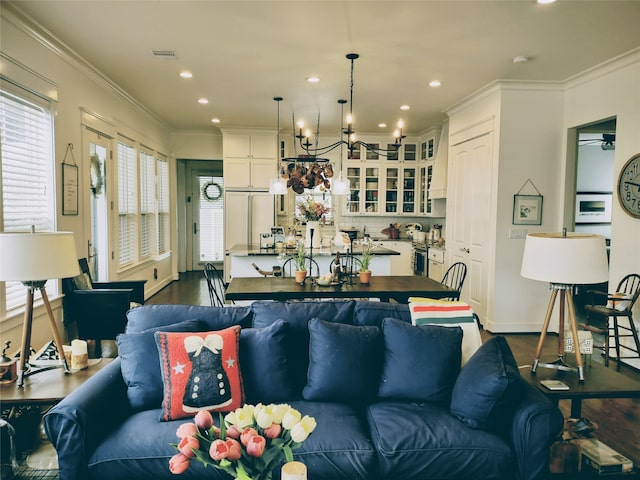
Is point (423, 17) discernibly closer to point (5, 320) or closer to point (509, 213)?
point (509, 213)

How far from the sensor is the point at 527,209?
201 inches

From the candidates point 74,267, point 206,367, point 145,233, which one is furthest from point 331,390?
point 145,233

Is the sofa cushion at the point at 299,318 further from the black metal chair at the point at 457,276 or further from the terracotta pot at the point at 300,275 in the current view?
the black metal chair at the point at 457,276

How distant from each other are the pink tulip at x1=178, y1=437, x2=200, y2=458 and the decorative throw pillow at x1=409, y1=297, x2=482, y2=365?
5.40 feet

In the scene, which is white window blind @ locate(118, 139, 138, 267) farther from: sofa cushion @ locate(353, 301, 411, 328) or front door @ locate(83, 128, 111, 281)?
sofa cushion @ locate(353, 301, 411, 328)

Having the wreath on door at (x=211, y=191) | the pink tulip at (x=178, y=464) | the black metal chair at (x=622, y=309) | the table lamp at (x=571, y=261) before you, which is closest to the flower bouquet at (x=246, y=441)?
the pink tulip at (x=178, y=464)

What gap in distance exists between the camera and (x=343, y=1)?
301cm

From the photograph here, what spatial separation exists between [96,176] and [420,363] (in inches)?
167

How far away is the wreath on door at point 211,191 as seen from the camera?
32.2ft

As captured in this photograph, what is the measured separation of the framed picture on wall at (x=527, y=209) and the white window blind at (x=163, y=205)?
5.72 m

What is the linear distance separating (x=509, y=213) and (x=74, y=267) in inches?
177

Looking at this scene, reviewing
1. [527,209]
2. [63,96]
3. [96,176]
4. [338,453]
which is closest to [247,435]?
[338,453]

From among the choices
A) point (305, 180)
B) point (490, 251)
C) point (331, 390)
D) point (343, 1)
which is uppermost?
point (343, 1)

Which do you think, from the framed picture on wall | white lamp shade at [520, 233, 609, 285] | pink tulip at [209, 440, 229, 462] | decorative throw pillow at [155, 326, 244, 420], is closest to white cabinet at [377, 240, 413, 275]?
the framed picture on wall
